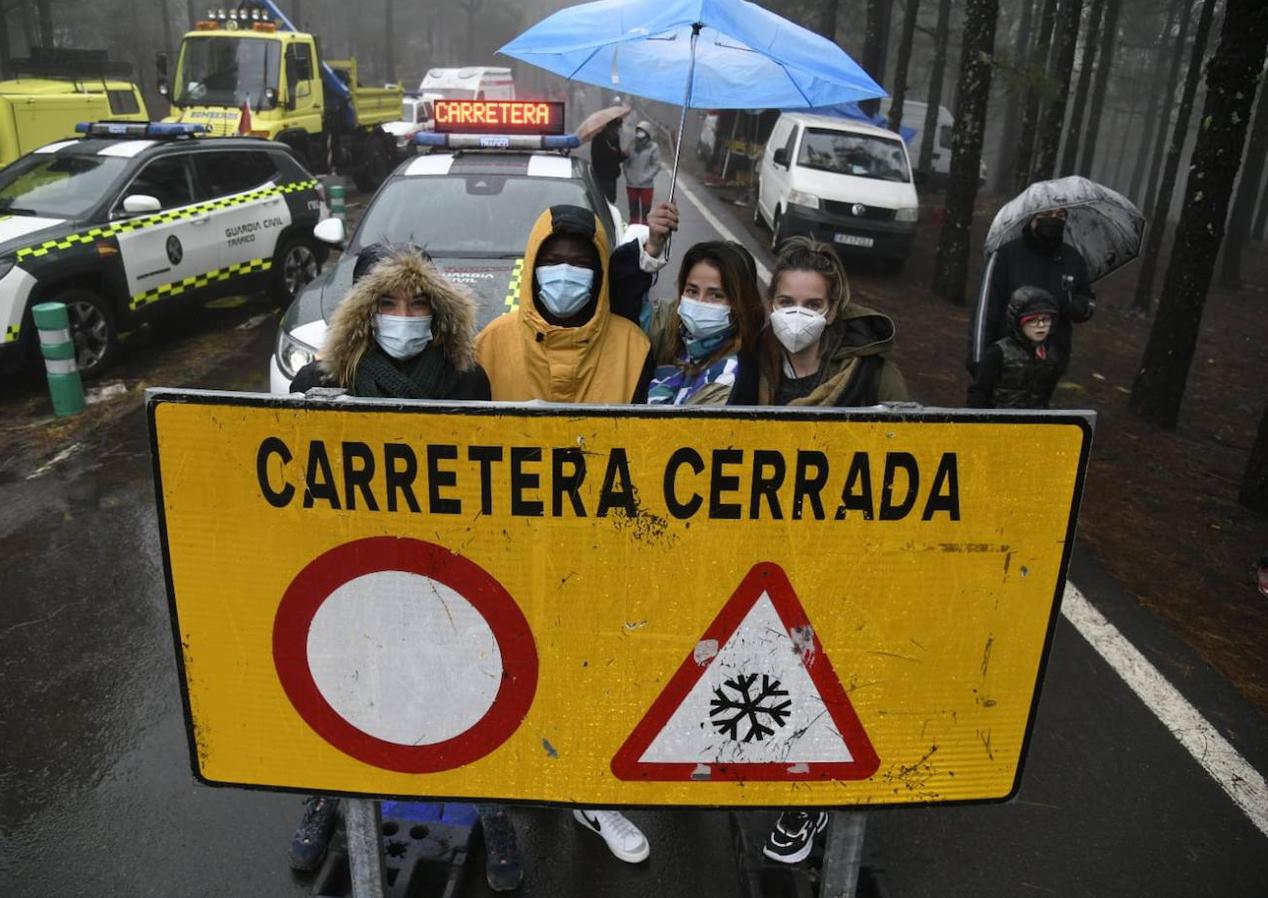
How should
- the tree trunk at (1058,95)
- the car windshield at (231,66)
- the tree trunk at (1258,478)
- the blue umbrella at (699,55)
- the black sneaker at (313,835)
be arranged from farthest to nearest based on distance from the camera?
the car windshield at (231,66) < the tree trunk at (1058,95) < the tree trunk at (1258,478) < the blue umbrella at (699,55) < the black sneaker at (313,835)

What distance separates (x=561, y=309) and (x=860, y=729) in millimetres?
1643

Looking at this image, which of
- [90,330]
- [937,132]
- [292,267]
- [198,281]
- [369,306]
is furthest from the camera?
[937,132]

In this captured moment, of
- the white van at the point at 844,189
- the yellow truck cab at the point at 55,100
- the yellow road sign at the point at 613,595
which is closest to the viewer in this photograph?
the yellow road sign at the point at 613,595

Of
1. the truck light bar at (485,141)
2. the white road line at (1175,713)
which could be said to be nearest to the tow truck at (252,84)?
the truck light bar at (485,141)

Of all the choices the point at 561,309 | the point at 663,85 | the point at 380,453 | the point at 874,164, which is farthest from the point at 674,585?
the point at 874,164

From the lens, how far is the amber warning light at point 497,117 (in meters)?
8.07

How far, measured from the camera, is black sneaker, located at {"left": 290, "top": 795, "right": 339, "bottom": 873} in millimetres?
3111

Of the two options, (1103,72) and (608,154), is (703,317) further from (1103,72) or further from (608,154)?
(1103,72)

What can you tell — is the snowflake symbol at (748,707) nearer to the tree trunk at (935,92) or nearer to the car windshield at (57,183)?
the car windshield at (57,183)

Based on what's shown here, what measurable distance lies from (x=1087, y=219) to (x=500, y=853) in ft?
18.9

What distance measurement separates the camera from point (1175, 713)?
406 centimetres

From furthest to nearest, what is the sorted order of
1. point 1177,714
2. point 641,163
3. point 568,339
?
point 641,163 → point 1177,714 → point 568,339

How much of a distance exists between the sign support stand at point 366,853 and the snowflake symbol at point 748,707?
806mm

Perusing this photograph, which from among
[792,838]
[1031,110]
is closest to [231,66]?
[1031,110]
